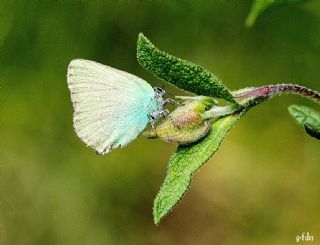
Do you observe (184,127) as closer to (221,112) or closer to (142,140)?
(221,112)

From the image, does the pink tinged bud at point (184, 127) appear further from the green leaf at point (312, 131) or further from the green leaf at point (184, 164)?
the green leaf at point (312, 131)

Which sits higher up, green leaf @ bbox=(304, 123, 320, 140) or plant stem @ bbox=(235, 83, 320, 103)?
plant stem @ bbox=(235, 83, 320, 103)

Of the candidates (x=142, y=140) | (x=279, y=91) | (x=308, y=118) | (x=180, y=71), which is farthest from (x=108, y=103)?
(x=142, y=140)

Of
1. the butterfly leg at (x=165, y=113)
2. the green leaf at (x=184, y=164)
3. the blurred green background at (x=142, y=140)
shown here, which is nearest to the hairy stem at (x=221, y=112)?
the green leaf at (x=184, y=164)

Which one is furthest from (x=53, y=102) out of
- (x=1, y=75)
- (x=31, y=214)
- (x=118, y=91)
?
(x=118, y=91)

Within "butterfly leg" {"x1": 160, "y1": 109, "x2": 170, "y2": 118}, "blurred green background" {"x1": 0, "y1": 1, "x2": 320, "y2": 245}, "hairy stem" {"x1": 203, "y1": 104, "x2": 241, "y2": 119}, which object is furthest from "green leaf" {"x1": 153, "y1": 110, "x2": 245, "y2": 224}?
"blurred green background" {"x1": 0, "y1": 1, "x2": 320, "y2": 245}

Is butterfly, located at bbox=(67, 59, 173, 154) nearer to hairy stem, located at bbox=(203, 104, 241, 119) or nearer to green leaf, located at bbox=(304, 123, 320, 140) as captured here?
hairy stem, located at bbox=(203, 104, 241, 119)

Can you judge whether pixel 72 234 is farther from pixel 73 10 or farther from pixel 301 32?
pixel 301 32
